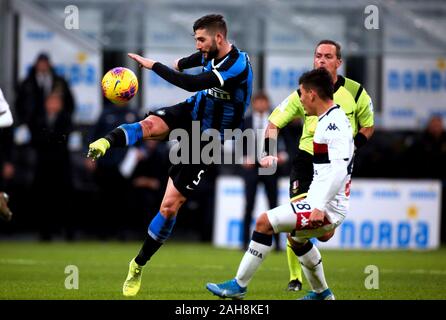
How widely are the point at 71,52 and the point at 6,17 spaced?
1.31m

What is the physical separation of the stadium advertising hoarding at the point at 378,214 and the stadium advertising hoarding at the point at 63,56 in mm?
3150

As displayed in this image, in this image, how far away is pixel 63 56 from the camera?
744 inches

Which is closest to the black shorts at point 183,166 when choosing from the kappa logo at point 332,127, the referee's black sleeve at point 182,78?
the referee's black sleeve at point 182,78

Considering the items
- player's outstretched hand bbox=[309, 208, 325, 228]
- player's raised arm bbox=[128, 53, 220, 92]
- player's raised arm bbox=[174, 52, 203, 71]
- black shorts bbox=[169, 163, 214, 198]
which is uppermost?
player's raised arm bbox=[174, 52, 203, 71]

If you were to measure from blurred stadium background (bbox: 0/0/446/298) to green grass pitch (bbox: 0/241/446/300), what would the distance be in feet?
3.19

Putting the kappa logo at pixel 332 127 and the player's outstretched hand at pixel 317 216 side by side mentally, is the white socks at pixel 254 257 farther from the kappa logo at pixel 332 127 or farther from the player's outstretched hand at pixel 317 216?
the kappa logo at pixel 332 127

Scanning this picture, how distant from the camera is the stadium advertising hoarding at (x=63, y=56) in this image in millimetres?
18719

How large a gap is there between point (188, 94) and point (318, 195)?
33.3ft

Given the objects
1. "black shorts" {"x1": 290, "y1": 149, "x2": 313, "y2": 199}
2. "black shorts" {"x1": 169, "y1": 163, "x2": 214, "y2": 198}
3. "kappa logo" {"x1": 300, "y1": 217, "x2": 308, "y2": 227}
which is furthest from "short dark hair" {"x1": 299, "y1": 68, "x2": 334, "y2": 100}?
"black shorts" {"x1": 169, "y1": 163, "x2": 214, "y2": 198}

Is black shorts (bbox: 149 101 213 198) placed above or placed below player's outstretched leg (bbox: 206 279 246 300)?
above

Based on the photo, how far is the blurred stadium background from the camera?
18156 mm

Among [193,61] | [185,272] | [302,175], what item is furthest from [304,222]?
[185,272]

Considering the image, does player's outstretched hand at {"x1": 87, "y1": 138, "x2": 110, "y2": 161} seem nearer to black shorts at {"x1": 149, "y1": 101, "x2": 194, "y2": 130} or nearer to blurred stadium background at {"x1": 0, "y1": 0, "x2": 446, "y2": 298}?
black shorts at {"x1": 149, "y1": 101, "x2": 194, "y2": 130}
